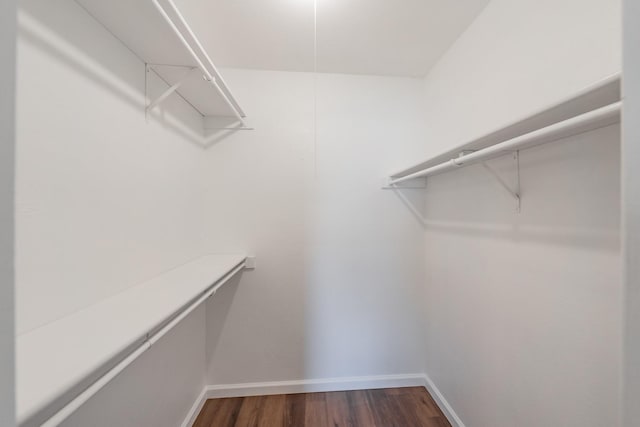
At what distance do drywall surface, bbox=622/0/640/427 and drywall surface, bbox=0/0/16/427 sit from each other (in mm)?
750

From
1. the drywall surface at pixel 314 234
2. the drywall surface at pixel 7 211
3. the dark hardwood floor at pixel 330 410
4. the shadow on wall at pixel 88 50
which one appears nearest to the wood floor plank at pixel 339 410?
the dark hardwood floor at pixel 330 410

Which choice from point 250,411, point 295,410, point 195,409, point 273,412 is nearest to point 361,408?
point 295,410

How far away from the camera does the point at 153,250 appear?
1.05m

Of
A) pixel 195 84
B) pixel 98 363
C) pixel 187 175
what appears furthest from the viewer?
pixel 187 175

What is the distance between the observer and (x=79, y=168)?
2.33ft

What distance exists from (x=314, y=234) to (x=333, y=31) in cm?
126

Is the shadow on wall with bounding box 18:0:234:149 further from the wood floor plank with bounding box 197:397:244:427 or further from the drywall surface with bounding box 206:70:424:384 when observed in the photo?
the wood floor plank with bounding box 197:397:244:427

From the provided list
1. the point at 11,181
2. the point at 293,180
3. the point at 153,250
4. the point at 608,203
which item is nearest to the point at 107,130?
the point at 153,250

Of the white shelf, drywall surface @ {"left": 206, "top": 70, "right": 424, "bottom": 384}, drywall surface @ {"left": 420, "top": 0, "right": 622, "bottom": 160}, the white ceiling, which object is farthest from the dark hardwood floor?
the white ceiling

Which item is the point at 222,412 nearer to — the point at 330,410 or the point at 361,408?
the point at 330,410

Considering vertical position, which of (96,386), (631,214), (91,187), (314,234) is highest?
(91,187)

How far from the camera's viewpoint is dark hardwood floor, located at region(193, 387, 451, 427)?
1.40 metres

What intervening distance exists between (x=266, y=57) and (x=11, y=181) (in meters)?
1.62

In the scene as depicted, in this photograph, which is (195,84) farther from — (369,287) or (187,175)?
(369,287)
